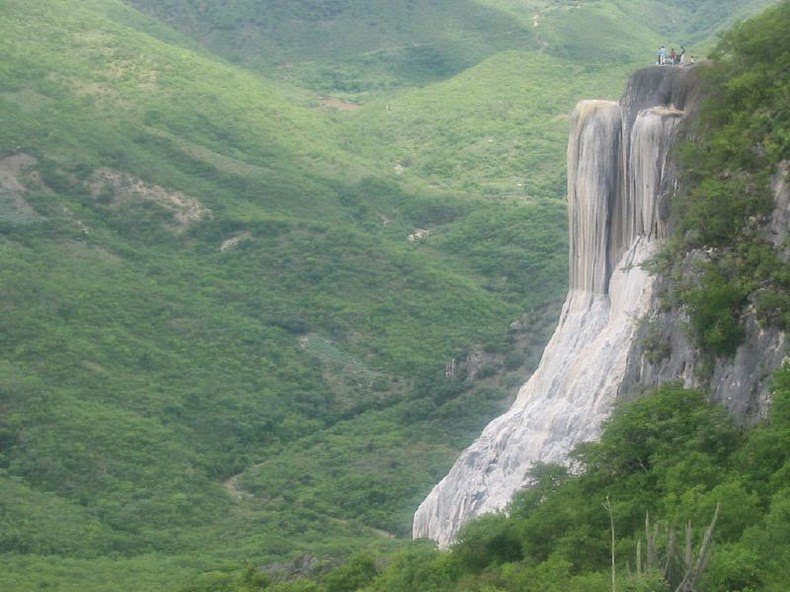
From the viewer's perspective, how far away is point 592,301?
29828 mm

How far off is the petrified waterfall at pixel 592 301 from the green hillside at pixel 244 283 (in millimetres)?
4772

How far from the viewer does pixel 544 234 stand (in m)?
80.2

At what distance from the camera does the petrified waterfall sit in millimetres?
27609

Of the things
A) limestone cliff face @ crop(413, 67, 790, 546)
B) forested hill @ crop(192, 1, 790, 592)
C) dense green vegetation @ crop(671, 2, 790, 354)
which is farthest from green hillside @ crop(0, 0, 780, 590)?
dense green vegetation @ crop(671, 2, 790, 354)

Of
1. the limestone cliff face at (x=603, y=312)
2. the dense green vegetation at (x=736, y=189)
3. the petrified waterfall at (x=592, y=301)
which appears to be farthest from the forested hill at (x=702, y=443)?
the petrified waterfall at (x=592, y=301)

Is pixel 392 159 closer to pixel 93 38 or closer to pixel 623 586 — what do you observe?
pixel 93 38

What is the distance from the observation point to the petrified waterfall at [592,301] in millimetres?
27609

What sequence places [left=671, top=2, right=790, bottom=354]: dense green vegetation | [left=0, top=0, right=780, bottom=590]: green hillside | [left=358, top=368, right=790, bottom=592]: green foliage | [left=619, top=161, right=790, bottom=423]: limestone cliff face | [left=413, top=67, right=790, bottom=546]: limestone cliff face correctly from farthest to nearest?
[left=0, top=0, right=780, bottom=590]: green hillside → [left=413, top=67, right=790, bottom=546]: limestone cliff face → [left=671, top=2, right=790, bottom=354]: dense green vegetation → [left=619, top=161, right=790, bottom=423]: limestone cliff face → [left=358, top=368, right=790, bottom=592]: green foliage

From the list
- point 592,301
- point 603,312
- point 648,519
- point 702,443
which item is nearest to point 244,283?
point 592,301

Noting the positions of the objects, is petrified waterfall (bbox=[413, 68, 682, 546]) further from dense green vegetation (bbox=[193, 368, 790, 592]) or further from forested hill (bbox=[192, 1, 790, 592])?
dense green vegetation (bbox=[193, 368, 790, 592])

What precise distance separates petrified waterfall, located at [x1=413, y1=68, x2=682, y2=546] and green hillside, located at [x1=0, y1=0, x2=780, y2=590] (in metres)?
4.77

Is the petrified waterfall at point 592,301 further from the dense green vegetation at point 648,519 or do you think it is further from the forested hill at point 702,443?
the dense green vegetation at point 648,519

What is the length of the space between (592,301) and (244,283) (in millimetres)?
45140

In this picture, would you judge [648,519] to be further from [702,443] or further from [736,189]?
[736,189]
